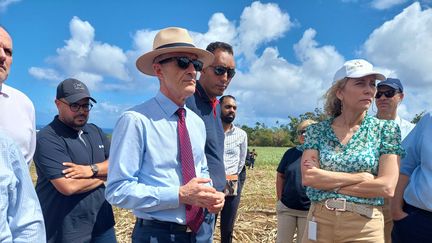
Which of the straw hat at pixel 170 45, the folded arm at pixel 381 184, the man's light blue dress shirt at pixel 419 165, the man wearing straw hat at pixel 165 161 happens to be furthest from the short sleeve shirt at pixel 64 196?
the man's light blue dress shirt at pixel 419 165

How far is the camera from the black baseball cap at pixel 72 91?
4051 mm

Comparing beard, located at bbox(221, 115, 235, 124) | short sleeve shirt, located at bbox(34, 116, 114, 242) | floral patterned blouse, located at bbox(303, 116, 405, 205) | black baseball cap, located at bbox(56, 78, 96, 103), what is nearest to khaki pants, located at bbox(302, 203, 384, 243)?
floral patterned blouse, located at bbox(303, 116, 405, 205)

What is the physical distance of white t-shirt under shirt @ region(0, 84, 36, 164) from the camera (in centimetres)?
300

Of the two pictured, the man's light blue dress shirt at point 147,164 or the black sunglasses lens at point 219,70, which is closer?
the man's light blue dress shirt at point 147,164

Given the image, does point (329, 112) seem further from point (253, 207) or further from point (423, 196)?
point (253, 207)

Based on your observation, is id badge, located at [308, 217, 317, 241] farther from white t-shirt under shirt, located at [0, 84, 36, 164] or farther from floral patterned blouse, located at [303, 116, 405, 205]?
white t-shirt under shirt, located at [0, 84, 36, 164]

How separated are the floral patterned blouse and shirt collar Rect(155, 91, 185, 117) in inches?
54.9

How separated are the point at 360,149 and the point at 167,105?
1705mm

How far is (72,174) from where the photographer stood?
3.65 m

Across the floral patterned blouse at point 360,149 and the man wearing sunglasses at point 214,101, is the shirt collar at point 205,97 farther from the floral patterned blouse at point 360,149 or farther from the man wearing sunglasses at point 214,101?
the floral patterned blouse at point 360,149

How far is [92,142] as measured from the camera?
4156mm

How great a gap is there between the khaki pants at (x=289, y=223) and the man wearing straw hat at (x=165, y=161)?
2840 millimetres

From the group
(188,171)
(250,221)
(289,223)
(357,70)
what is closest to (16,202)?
(188,171)

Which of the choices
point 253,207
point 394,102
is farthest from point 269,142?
point 394,102
